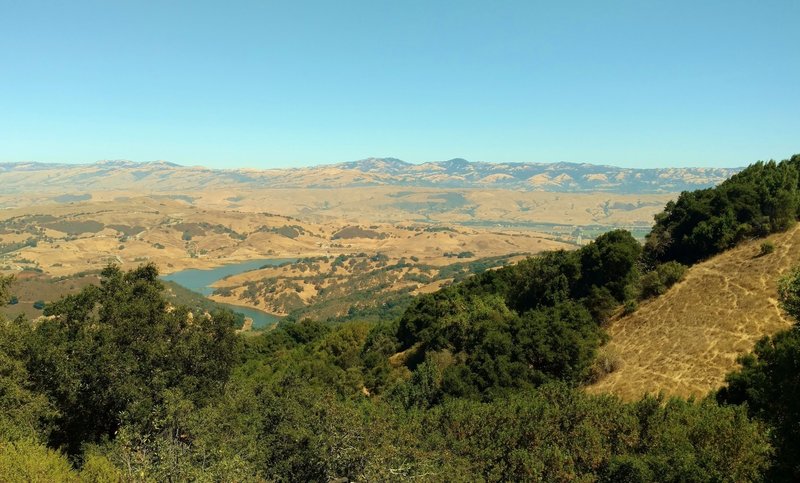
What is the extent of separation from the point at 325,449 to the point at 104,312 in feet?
60.0

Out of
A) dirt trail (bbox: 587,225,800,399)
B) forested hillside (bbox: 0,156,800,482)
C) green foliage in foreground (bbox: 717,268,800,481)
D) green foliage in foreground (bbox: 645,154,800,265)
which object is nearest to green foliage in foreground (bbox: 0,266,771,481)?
forested hillside (bbox: 0,156,800,482)

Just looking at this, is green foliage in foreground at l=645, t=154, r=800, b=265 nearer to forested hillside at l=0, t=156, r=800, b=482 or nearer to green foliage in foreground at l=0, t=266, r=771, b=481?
forested hillside at l=0, t=156, r=800, b=482

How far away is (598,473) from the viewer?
908 inches

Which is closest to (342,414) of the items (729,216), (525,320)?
(525,320)

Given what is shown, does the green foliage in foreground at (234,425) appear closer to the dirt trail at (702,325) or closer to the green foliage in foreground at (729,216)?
the dirt trail at (702,325)

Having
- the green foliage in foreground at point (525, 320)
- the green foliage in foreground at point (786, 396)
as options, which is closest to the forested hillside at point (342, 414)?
the green foliage in foreground at point (786, 396)

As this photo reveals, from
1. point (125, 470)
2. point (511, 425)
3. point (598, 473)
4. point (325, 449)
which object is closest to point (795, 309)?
point (598, 473)

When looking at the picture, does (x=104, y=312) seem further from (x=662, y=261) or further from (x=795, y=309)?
(x=662, y=261)

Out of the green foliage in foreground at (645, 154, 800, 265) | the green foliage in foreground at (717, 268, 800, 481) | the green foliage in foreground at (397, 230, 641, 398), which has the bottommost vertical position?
the green foliage in foreground at (397, 230, 641, 398)

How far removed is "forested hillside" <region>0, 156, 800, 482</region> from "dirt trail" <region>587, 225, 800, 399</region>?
11.2 feet

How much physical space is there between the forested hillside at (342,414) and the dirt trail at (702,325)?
3.42 metres

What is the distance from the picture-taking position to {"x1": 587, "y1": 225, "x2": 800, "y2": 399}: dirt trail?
38.8 meters

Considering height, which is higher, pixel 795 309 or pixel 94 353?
pixel 795 309

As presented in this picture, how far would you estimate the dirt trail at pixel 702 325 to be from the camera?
38.8 meters
